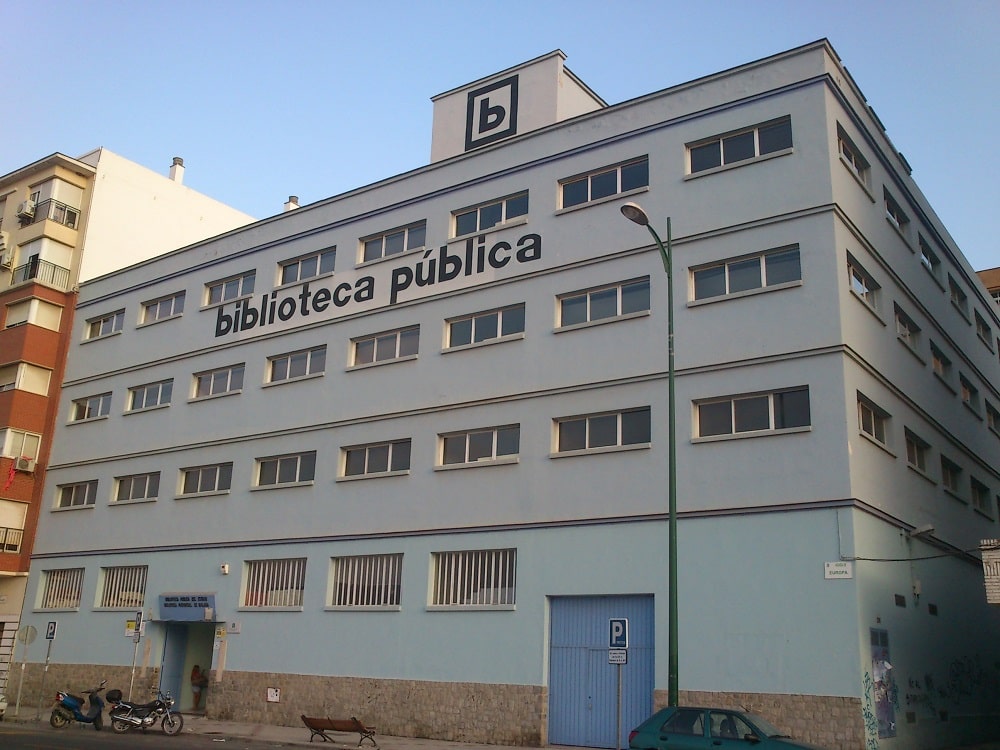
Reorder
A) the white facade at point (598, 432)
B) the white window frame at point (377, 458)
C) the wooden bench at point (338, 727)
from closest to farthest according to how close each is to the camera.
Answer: the white facade at point (598, 432) → the wooden bench at point (338, 727) → the white window frame at point (377, 458)

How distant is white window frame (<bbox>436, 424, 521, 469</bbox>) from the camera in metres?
24.4

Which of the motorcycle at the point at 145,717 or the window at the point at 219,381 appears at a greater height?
the window at the point at 219,381

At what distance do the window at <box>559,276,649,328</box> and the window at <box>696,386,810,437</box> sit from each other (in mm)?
3009

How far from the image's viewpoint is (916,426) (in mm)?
24531

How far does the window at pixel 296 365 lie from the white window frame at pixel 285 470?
8.06 feet

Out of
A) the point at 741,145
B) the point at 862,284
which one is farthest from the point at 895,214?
the point at 741,145

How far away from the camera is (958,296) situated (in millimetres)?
31609

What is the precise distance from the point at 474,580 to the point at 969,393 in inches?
688

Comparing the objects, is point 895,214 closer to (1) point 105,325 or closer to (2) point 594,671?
(2) point 594,671

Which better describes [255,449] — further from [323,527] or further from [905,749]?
[905,749]

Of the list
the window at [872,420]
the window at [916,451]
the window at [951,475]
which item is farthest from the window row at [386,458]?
the window at [951,475]

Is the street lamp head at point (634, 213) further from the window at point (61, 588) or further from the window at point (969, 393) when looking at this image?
the window at point (61, 588)

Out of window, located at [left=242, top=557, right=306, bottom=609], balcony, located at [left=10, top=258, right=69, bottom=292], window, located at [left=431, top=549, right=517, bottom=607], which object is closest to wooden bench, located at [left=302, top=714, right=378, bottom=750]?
window, located at [left=431, top=549, right=517, bottom=607]

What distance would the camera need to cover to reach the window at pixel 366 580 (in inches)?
995
